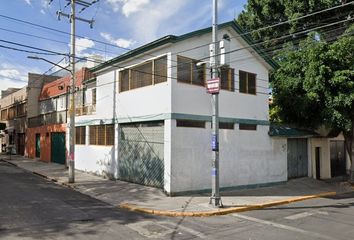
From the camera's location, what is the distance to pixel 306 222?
11.0 m

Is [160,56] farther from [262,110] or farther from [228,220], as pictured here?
[228,220]

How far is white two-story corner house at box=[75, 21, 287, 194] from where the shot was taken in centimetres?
1546

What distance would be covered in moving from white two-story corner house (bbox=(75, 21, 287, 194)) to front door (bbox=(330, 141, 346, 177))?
20.1 ft

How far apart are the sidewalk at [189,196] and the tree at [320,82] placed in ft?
11.6

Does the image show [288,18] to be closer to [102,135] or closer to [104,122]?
[104,122]

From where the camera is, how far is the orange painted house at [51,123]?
92.3 ft

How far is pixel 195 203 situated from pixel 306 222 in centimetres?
397

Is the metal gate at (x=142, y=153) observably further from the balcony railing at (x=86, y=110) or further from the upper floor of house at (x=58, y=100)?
the upper floor of house at (x=58, y=100)

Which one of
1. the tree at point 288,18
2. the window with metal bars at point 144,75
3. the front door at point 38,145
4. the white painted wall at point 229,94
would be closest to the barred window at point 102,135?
the window with metal bars at point 144,75

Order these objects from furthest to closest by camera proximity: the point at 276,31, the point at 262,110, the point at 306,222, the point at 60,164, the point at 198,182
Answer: the point at 60,164 → the point at 276,31 → the point at 262,110 → the point at 198,182 → the point at 306,222

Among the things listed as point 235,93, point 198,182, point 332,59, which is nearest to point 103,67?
point 235,93

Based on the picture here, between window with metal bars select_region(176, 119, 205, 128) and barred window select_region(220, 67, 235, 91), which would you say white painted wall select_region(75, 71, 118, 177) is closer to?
window with metal bars select_region(176, 119, 205, 128)

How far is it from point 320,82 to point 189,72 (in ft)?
22.4

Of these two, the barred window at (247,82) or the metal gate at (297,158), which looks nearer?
the barred window at (247,82)
